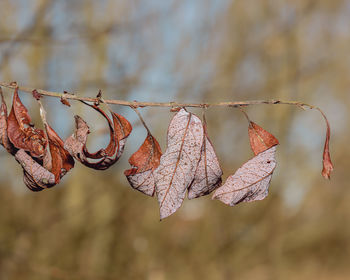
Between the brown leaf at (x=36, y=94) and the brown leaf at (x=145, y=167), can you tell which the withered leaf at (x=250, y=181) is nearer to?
the brown leaf at (x=145, y=167)

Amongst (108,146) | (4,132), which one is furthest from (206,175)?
(4,132)

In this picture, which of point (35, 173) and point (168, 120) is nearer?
point (35, 173)

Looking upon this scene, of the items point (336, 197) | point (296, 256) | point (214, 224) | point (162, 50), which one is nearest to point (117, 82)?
point (162, 50)

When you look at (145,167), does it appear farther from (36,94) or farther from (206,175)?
(36,94)

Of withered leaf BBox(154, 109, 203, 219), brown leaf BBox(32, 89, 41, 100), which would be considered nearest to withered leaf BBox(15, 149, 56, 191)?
brown leaf BBox(32, 89, 41, 100)

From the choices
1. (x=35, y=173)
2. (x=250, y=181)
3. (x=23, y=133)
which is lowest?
(x=250, y=181)
